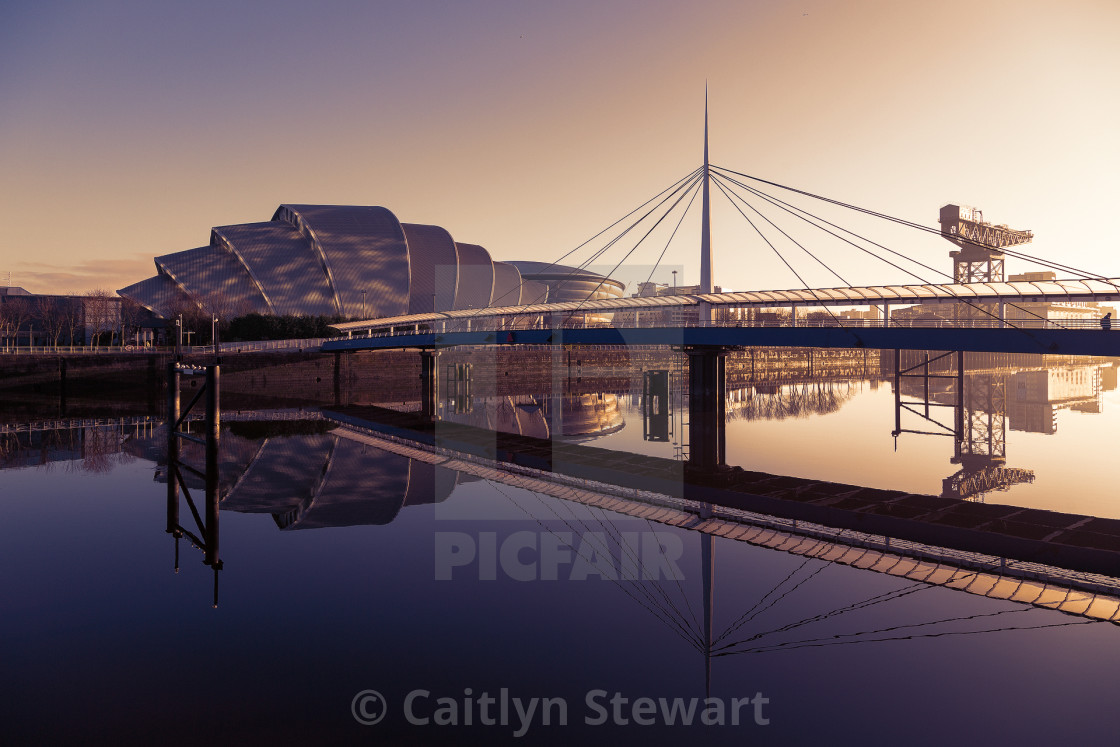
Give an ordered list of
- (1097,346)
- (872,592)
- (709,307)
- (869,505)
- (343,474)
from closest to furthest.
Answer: (872,592) < (1097,346) < (869,505) < (343,474) < (709,307)

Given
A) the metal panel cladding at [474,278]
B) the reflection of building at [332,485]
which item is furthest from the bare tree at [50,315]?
the reflection of building at [332,485]

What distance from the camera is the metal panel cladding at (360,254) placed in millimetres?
90500

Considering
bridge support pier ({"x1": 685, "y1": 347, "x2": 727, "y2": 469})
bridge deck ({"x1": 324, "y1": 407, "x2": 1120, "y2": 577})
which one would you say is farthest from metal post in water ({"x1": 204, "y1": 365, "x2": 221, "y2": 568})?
bridge support pier ({"x1": 685, "y1": 347, "x2": 727, "y2": 469})

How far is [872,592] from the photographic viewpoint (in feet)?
38.7

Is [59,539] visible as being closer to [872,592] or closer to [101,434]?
[872,592]

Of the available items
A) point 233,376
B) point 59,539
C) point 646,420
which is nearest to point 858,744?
point 59,539

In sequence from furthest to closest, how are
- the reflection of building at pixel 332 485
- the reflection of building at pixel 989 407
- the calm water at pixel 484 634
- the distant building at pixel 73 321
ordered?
the distant building at pixel 73 321, the reflection of building at pixel 989 407, the reflection of building at pixel 332 485, the calm water at pixel 484 634

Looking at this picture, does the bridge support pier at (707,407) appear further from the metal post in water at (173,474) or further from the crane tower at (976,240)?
the crane tower at (976,240)

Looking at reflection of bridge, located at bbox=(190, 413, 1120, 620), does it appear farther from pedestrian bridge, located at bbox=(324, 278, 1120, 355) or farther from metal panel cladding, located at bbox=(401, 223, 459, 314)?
metal panel cladding, located at bbox=(401, 223, 459, 314)

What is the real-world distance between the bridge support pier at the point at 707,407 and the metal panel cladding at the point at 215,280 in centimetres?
7270

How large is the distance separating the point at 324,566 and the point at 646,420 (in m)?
31.5

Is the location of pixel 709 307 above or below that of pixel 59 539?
above

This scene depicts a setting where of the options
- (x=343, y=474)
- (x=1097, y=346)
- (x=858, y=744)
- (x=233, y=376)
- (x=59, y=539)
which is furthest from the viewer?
(x=233, y=376)

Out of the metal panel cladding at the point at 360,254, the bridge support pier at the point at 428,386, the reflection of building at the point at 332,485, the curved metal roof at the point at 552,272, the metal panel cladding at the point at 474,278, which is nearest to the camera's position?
the reflection of building at the point at 332,485
